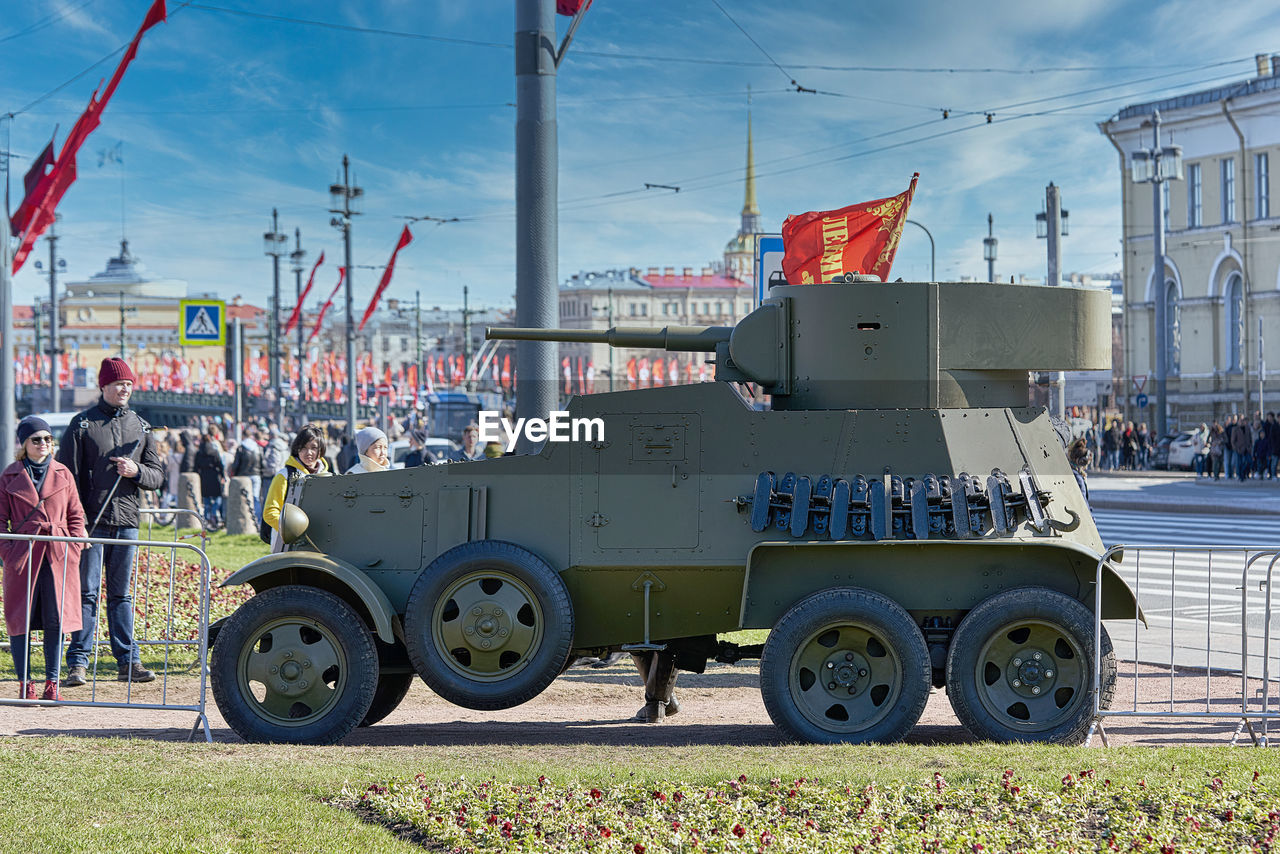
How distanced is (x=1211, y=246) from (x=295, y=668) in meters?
54.5

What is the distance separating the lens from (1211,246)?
5566cm

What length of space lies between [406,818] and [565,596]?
207cm

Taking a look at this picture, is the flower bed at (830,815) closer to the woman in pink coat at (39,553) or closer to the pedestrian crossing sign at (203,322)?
the woman in pink coat at (39,553)

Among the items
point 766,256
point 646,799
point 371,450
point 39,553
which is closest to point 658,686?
point 371,450

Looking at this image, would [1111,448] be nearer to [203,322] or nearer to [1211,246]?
[1211,246]

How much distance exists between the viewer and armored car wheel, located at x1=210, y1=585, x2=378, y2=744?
788 cm

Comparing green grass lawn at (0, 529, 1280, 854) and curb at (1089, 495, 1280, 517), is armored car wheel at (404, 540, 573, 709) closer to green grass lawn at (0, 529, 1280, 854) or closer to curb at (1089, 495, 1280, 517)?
green grass lawn at (0, 529, 1280, 854)

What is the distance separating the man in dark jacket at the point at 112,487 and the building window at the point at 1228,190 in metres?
53.2

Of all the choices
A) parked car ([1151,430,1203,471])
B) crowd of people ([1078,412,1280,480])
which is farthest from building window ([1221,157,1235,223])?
parked car ([1151,430,1203,471])

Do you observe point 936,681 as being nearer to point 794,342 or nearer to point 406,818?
point 794,342

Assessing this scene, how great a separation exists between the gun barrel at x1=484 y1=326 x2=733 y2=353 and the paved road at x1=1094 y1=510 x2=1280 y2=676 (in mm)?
2885

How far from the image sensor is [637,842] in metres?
5.68

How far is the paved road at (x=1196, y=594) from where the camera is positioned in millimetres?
10703

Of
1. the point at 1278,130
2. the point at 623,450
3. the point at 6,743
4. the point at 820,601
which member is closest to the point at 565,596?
the point at 623,450
